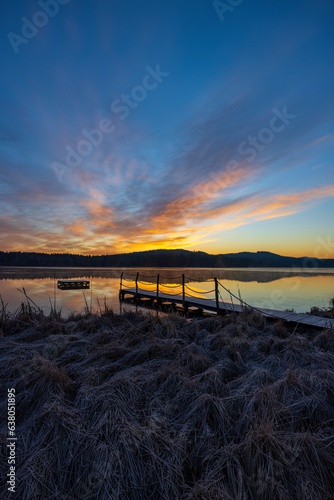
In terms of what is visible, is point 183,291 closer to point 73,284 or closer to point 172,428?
point 172,428

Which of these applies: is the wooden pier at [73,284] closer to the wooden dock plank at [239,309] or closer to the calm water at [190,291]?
the calm water at [190,291]

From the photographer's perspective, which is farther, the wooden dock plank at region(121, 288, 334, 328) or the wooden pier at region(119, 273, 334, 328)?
the wooden pier at region(119, 273, 334, 328)

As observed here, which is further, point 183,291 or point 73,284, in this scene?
point 73,284

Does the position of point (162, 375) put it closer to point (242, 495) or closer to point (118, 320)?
point (242, 495)

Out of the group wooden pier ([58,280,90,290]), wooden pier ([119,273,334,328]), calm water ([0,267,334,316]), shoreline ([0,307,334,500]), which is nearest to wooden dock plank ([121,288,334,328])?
wooden pier ([119,273,334,328])

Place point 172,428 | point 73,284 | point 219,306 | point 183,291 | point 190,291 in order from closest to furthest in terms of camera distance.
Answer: point 172,428 < point 219,306 < point 183,291 < point 190,291 < point 73,284

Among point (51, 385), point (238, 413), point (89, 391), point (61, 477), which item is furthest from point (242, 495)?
point (51, 385)

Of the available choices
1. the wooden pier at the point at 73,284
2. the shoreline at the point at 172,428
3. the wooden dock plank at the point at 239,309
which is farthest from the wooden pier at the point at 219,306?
the wooden pier at the point at 73,284

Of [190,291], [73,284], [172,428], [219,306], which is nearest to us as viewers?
[172,428]

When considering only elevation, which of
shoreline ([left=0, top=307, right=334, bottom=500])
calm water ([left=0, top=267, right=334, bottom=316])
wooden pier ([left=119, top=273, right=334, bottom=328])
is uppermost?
shoreline ([left=0, top=307, right=334, bottom=500])

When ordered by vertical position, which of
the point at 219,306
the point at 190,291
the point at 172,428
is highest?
the point at 172,428

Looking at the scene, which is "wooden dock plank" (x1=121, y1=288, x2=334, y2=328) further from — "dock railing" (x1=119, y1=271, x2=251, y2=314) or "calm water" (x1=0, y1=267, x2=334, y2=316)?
"calm water" (x1=0, y1=267, x2=334, y2=316)

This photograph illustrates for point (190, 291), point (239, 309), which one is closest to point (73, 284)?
point (190, 291)

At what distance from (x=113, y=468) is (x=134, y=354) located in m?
2.55
